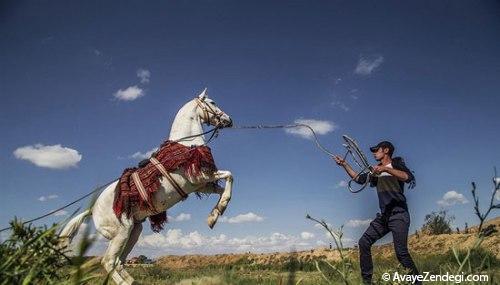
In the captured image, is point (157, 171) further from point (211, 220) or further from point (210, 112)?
point (210, 112)

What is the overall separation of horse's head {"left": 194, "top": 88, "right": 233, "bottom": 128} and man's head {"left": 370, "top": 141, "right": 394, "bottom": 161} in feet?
10.4

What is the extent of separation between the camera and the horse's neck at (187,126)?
7.69 m

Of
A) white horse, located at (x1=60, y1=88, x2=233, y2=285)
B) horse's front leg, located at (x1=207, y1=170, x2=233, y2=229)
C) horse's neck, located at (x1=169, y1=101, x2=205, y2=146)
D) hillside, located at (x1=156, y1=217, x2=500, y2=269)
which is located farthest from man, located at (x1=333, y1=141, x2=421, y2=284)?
hillside, located at (x1=156, y1=217, x2=500, y2=269)

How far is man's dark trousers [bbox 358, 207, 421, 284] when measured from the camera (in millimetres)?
5566

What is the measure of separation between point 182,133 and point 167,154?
0.65 meters

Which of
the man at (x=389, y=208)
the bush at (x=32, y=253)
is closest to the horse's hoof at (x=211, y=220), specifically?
the man at (x=389, y=208)

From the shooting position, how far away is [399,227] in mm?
5730

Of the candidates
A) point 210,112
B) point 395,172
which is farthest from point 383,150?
point 210,112

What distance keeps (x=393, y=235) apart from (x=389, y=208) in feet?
1.20

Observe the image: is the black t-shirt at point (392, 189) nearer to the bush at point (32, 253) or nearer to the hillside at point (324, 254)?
the bush at point (32, 253)

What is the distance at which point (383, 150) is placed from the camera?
6.20 meters

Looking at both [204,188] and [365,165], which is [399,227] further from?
[204,188]

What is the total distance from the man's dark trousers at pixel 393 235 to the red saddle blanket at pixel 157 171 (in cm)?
269

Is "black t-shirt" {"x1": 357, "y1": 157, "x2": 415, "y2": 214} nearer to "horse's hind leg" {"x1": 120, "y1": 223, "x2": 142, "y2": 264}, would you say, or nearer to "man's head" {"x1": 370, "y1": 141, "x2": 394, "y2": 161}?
"man's head" {"x1": 370, "y1": 141, "x2": 394, "y2": 161}
